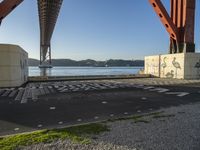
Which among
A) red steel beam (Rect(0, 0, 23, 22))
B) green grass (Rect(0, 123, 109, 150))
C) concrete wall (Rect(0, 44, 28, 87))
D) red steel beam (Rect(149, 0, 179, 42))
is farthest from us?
red steel beam (Rect(149, 0, 179, 42))

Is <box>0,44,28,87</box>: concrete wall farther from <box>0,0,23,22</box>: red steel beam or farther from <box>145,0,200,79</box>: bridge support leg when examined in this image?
<box>145,0,200,79</box>: bridge support leg

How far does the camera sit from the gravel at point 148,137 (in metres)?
4.02

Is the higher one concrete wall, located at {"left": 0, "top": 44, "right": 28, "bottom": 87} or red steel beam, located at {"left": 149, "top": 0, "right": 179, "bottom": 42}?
red steel beam, located at {"left": 149, "top": 0, "right": 179, "bottom": 42}

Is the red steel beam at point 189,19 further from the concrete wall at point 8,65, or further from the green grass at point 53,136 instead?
the green grass at point 53,136

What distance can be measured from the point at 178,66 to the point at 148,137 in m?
20.5

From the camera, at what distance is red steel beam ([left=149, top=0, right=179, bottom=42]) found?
24.3m

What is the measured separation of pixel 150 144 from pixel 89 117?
2.69m

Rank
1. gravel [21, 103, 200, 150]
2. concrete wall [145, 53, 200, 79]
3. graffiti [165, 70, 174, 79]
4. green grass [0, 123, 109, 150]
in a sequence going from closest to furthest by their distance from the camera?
gravel [21, 103, 200, 150]
green grass [0, 123, 109, 150]
concrete wall [145, 53, 200, 79]
graffiti [165, 70, 174, 79]

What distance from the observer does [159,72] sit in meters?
26.6

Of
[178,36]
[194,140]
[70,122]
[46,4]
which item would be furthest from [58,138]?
[46,4]

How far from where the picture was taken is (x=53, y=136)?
455cm

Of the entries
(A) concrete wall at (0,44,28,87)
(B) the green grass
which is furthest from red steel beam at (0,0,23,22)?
(B) the green grass

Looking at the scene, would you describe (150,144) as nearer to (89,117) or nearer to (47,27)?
(89,117)

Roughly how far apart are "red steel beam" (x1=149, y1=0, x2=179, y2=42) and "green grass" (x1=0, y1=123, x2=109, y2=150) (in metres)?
21.7
